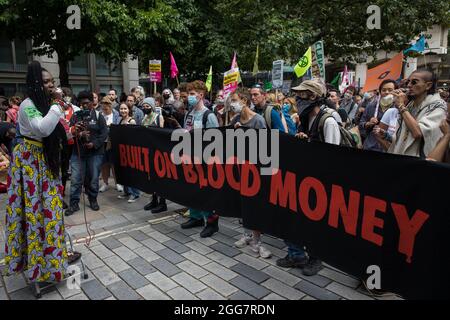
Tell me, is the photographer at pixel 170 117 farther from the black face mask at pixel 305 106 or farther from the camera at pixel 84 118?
the black face mask at pixel 305 106

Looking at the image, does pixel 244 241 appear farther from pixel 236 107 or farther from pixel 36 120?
pixel 36 120

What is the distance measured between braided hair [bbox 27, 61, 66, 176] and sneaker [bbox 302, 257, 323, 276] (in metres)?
2.79

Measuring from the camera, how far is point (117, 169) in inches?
246

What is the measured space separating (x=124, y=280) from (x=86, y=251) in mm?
1012

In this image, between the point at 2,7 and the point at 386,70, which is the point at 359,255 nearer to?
the point at 386,70

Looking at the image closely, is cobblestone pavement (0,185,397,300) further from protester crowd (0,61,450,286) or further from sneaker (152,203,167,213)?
sneaker (152,203,167,213)

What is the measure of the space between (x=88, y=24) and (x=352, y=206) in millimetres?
9523

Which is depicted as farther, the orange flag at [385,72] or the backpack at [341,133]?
the orange flag at [385,72]

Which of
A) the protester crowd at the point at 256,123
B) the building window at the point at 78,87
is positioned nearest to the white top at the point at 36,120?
the protester crowd at the point at 256,123

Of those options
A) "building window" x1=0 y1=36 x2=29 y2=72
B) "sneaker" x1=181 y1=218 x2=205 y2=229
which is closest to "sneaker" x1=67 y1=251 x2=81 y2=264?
"sneaker" x1=181 y1=218 x2=205 y2=229

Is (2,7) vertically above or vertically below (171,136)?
above

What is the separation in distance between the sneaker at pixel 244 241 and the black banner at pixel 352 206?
42 cm

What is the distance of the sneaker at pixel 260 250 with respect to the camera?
4211 millimetres
